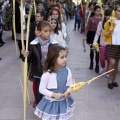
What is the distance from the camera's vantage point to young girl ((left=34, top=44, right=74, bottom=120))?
10.2 ft

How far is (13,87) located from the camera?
5.49 metres

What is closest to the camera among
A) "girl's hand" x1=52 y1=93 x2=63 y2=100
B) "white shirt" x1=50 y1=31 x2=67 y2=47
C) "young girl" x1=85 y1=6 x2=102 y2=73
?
"girl's hand" x1=52 y1=93 x2=63 y2=100

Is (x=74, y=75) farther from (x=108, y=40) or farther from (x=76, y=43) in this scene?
(x=76, y=43)

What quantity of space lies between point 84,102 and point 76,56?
154 inches

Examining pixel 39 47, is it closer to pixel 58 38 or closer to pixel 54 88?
pixel 58 38

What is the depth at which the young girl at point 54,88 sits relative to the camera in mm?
3094

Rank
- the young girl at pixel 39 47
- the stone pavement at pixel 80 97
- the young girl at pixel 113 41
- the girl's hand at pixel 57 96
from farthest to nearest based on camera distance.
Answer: the young girl at pixel 113 41 < the stone pavement at pixel 80 97 < the young girl at pixel 39 47 < the girl's hand at pixel 57 96

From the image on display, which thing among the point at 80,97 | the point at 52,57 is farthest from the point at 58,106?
the point at 80,97

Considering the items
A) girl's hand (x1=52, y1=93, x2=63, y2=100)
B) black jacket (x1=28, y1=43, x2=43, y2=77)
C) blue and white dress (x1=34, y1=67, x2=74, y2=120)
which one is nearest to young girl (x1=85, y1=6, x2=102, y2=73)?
black jacket (x1=28, y1=43, x2=43, y2=77)

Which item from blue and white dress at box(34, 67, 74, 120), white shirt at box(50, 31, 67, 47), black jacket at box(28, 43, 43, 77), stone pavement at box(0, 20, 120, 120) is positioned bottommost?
stone pavement at box(0, 20, 120, 120)

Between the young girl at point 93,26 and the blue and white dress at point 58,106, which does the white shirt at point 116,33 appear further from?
the blue and white dress at point 58,106

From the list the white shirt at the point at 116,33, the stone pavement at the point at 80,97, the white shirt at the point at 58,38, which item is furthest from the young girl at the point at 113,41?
the white shirt at the point at 58,38

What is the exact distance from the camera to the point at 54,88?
10.4ft

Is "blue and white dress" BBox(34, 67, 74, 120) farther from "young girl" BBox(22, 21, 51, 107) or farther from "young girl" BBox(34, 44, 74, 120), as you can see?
"young girl" BBox(22, 21, 51, 107)
